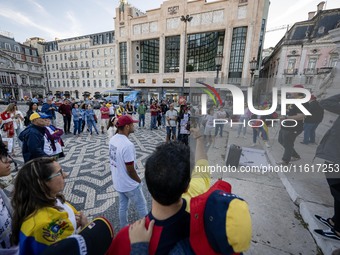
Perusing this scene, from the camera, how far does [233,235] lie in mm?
646

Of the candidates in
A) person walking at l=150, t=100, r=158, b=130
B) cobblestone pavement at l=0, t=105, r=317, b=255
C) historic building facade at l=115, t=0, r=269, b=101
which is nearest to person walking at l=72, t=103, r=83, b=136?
cobblestone pavement at l=0, t=105, r=317, b=255

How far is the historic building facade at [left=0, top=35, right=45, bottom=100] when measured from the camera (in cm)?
4131

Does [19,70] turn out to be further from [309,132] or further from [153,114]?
[309,132]

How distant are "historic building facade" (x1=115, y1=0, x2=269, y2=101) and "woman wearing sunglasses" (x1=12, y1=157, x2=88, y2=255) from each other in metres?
23.8

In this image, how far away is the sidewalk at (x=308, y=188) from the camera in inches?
84.3

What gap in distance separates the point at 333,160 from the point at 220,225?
2.23 meters

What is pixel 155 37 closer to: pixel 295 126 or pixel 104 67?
pixel 104 67

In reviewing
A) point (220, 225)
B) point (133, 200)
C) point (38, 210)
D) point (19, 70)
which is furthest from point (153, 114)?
point (19, 70)

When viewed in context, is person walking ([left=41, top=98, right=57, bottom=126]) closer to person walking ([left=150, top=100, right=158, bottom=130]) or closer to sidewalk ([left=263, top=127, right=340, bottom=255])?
person walking ([left=150, top=100, right=158, bottom=130])

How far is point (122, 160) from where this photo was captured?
7.29 ft

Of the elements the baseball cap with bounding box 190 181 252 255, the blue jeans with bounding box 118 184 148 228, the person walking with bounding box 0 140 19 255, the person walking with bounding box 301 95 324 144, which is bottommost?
the blue jeans with bounding box 118 184 148 228

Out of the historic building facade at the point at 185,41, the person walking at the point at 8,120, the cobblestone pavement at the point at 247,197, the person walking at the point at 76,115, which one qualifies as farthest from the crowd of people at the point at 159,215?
the historic building facade at the point at 185,41

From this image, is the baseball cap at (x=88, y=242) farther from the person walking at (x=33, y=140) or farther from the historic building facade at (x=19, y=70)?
the historic building facade at (x=19, y=70)

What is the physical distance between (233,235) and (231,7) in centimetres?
3482
